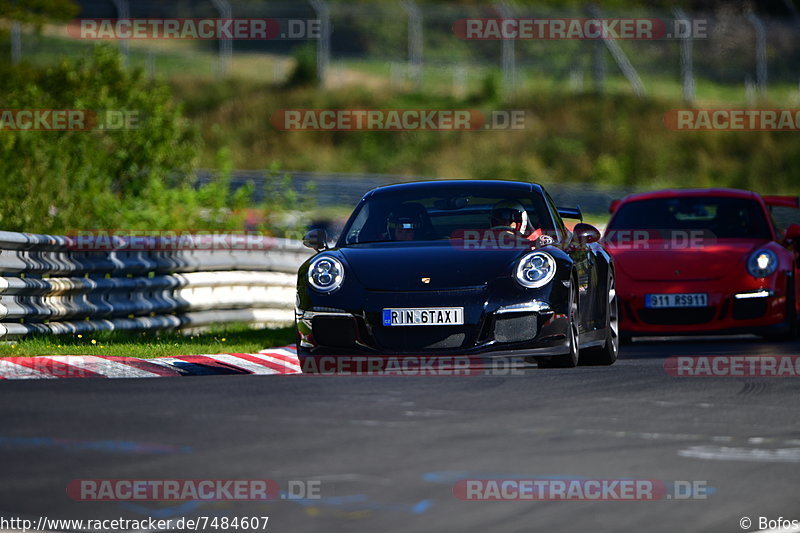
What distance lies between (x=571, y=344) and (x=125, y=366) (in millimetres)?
2910

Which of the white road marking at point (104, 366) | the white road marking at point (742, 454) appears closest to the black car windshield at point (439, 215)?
the white road marking at point (104, 366)

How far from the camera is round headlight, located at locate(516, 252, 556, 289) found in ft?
31.8

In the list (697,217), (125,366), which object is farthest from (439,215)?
(697,217)

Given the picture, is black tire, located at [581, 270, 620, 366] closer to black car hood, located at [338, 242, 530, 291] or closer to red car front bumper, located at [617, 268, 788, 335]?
A: black car hood, located at [338, 242, 530, 291]

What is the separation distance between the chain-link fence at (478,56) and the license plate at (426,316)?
1117 inches

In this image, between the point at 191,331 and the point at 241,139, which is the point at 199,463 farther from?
the point at 241,139

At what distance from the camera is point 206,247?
1485 cm

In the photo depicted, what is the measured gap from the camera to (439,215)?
10.9 metres

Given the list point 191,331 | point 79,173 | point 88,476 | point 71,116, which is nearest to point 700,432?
point 88,476

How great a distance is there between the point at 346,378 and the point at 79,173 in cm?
1102

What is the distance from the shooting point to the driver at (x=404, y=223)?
35.2 feet

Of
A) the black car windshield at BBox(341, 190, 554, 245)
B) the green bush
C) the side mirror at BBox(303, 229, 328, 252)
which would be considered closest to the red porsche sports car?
the black car windshield at BBox(341, 190, 554, 245)

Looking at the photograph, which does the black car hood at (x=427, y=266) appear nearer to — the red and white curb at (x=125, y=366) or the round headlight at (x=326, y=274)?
the round headlight at (x=326, y=274)

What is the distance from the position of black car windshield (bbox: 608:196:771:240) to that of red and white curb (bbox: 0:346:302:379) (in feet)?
16.9
